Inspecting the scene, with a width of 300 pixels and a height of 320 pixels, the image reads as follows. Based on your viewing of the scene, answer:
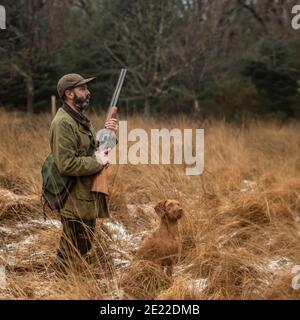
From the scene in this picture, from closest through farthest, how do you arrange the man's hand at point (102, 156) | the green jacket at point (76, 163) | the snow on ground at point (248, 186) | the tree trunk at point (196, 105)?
the green jacket at point (76, 163) < the man's hand at point (102, 156) < the snow on ground at point (248, 186) < the tree trunk at point (196, 105)

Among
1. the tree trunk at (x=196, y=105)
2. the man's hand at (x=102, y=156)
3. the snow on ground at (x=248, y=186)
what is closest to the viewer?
the man's hand at (x=102, y=156)

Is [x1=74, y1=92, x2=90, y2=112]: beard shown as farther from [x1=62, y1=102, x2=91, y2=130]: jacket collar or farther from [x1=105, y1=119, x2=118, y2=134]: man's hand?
[x1=105, y1=119, x2=118, y2=134]: man's hand

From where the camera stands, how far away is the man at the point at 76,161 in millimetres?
3943

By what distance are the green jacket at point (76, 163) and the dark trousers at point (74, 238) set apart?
0.08 m

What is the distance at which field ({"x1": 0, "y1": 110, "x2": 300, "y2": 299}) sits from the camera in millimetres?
3984

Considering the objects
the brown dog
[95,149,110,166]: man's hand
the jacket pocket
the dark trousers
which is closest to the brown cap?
[95,149,110,166]: man's hand

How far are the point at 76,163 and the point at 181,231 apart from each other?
148 centimetres

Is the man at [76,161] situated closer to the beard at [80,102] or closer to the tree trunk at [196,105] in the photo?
the beard at [80,102]

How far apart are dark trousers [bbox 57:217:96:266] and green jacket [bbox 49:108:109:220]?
81mm

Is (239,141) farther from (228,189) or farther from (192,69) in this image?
(192,69)

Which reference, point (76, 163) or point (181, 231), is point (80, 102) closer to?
point (76, 163)

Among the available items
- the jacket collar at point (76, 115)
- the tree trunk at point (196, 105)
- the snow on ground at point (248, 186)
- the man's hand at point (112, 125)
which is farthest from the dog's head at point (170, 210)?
the tree trunk at point (196, 105)

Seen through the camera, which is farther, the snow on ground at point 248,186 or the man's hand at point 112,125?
the snow on ground at point 248,186
